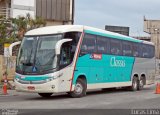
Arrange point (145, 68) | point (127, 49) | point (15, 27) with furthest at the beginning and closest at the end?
point (15, 27), point (145, 68), point (127, 49)

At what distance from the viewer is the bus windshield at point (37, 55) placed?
19250 millimetres

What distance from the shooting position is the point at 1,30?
117ft

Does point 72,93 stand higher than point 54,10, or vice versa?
point 54,10

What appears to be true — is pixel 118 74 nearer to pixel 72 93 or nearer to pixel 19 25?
pixel 72 93

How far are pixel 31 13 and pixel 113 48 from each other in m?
19.9

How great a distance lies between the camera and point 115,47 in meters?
24.8

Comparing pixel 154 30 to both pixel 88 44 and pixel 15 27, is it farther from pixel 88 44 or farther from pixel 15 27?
pixel 88 44

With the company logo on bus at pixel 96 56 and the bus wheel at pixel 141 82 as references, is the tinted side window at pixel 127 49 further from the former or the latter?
the company logo on bus at pixel 96 56

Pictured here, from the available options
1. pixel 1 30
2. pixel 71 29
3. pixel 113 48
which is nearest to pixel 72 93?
pixel 71 29

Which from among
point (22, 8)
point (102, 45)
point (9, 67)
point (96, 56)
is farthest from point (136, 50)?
point (22, 8)

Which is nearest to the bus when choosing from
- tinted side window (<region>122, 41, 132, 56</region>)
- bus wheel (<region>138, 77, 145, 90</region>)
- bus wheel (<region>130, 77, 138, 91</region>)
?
tinted side window (<region>122, 41, 132, 56</region>)

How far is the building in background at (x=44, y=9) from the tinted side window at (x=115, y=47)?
18467mm

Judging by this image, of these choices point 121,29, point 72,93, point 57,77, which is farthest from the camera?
point 121,29

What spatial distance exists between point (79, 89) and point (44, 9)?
24.7m
